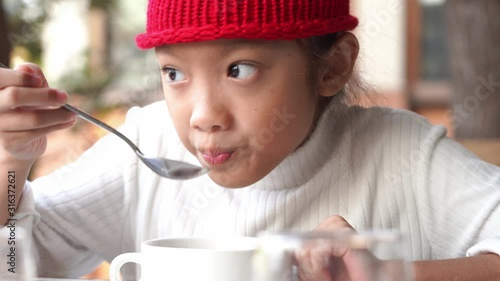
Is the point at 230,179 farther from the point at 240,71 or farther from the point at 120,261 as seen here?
the point at 120,261

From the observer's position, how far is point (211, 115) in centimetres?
92

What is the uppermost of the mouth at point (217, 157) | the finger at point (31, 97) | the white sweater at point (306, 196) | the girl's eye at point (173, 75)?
the girl's eye at point (173, 75)

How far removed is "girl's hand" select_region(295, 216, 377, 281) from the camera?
49 centimetres

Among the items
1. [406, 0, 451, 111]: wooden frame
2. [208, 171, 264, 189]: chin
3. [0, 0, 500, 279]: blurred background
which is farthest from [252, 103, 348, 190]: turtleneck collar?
[406, 0, 451, 111]: wooden frame

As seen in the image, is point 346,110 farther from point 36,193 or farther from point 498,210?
point 36,193

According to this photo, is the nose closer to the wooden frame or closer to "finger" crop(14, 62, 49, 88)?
"finger" crop(14, 62, 49, 88)

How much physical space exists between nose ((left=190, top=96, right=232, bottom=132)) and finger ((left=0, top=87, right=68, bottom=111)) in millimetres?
164

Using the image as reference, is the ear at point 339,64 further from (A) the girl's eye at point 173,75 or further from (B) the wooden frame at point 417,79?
(B) the wooden frame at point 417,79

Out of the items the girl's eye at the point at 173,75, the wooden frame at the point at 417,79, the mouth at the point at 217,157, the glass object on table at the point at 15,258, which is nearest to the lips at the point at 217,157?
the mouth at the point at 217,157

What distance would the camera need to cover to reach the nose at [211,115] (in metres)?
0.92

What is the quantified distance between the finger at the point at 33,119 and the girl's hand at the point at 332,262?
0.56 m

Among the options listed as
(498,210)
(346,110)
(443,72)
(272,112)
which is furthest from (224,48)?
(443,72)

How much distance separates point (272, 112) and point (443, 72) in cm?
661

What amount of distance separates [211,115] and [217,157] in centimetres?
7
